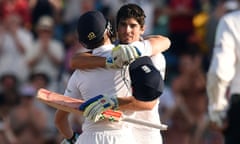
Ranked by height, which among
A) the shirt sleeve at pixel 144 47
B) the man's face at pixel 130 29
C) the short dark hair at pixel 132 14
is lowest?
the shirt sleeve at pixel 144 47

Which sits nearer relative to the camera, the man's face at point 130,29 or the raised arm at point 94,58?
the raised arm at point 94,58

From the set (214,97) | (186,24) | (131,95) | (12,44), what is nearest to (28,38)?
(12,44)

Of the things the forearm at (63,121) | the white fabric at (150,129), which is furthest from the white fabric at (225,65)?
the forearm at (63,121)

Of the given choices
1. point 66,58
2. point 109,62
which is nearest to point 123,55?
point 109,62

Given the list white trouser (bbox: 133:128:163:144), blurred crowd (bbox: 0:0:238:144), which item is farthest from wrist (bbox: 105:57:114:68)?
blurred crowd (bbox: 0:0:238:144)

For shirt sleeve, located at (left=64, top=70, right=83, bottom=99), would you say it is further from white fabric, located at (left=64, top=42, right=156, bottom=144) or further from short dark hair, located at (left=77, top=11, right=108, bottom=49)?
short dark hair, located at (left=77, top=11, right=108, bottom=49)

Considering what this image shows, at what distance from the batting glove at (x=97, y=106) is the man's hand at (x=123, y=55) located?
27cm

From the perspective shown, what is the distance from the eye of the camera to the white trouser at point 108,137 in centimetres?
794

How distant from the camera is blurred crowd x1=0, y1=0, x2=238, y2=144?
46.2 feet

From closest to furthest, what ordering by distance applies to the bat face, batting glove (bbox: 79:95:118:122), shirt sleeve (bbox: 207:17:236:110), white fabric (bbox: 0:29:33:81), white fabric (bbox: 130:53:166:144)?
batting glove (bbox: 79:95:118:122), the bat face, white fabric (bbox: 130:53:166:144), shirt sleeve (bbox: 207:17:236:110), white fabric (bbox: 0:29:33:81)

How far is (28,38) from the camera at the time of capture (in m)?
15.5

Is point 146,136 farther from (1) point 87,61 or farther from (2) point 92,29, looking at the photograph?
(2) point 92,29

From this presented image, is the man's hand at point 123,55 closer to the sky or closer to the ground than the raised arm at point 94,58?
closer to the sky

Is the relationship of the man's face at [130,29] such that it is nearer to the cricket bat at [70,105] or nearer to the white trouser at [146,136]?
the cricket bat at [70,105]
